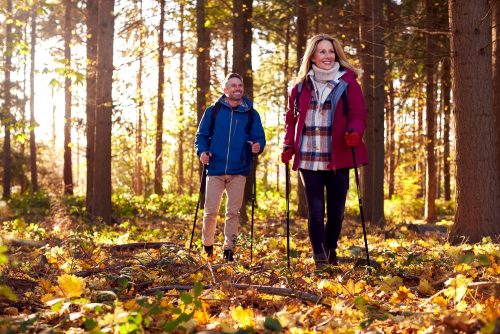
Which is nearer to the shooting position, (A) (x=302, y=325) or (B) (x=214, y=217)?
(A) (x=302, y=325)

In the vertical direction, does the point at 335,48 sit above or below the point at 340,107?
above

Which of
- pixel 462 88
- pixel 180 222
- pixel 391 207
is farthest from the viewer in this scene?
pixel 391 207

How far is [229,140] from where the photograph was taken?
20.5 feet

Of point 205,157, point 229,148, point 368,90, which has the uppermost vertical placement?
point 368,90

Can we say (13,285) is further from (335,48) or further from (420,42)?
(420,42)

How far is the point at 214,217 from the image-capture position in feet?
20.7

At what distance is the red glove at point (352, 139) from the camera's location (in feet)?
16.0

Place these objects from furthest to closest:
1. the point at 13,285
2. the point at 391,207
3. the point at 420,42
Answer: the point at 391,207
the point at 420,42
the point at 13,285

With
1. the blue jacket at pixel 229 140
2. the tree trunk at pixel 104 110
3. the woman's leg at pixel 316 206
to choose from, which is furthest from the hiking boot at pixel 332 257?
the tree trunk at pixel 104 110

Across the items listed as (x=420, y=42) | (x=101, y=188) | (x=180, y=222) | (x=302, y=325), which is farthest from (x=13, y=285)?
(x=420, y=42)

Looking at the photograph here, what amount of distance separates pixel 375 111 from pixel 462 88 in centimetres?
478

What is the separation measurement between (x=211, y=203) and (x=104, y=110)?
19.2 feet

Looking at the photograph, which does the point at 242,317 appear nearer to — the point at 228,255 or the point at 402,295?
the point at 402,295

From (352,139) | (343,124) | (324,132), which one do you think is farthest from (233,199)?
(352,139)
